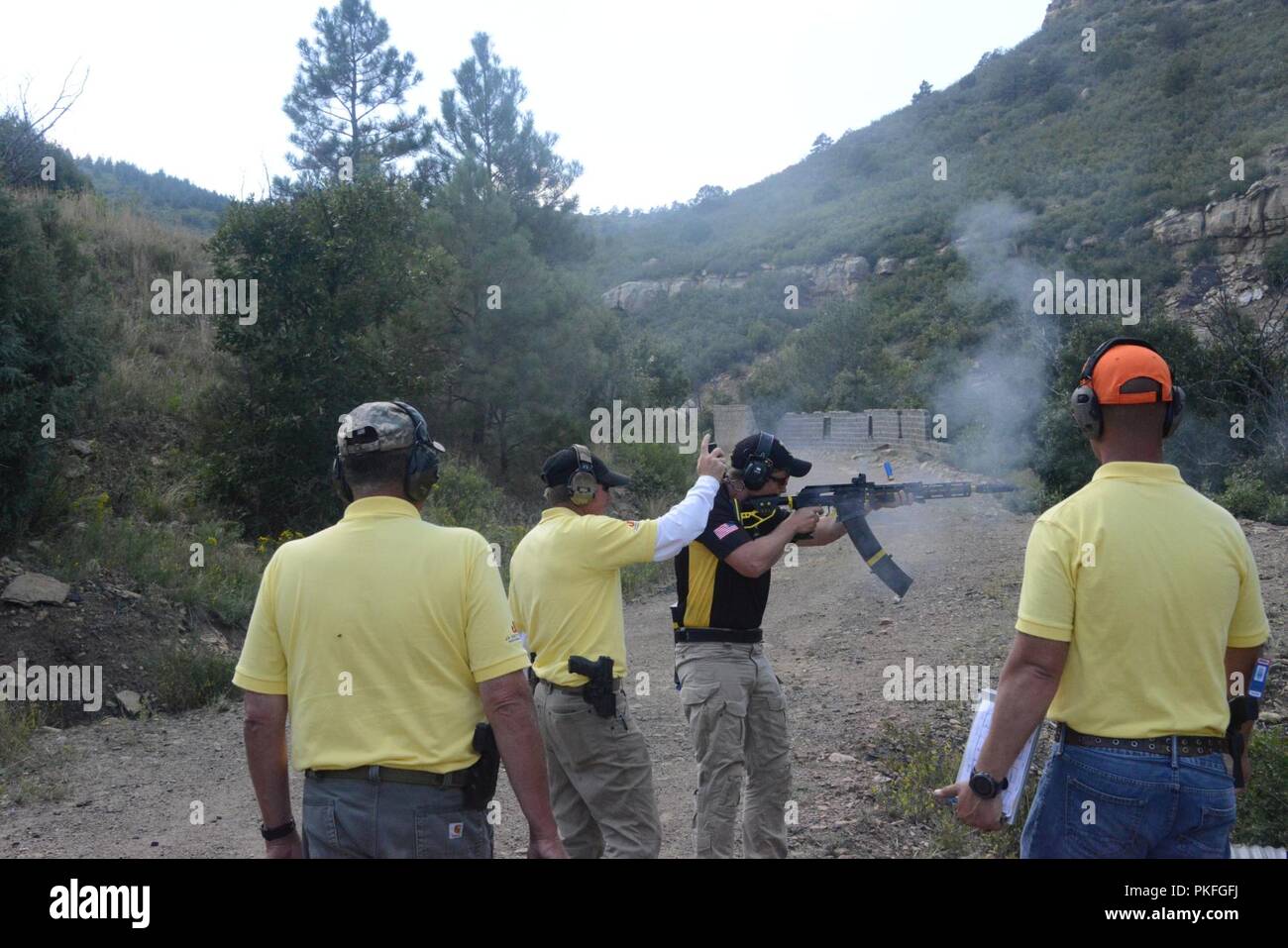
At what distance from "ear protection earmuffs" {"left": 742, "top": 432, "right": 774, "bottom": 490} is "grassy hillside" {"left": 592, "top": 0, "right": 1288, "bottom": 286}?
846 inches

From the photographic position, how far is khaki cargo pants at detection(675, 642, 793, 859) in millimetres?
4035

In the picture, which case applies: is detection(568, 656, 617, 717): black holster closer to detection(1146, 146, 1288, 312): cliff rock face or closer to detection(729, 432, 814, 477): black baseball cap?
detection(729, 432, 814, 477): black baseball cap

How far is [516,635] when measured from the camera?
2.74 meters

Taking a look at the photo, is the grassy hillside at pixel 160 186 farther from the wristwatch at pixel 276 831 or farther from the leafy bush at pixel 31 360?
the wristwatch at pixel 276 831

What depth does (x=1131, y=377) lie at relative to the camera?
8.98 ft

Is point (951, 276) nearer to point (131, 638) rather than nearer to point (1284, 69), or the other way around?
point (1284, 69)

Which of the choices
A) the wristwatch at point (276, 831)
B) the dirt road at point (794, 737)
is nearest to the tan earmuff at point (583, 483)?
the wristwatch at point (276, 831)

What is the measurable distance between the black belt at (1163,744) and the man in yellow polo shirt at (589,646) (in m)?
1.61

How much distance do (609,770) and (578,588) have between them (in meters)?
0.69

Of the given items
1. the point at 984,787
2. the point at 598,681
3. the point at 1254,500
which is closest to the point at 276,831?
the point at 598,681

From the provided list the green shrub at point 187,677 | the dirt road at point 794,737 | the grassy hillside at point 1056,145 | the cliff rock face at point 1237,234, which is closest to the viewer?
the dirt road at point 794,737

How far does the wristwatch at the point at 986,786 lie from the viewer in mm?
2678

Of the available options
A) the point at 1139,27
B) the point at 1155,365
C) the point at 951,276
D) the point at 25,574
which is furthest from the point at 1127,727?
the point at 1139,27
